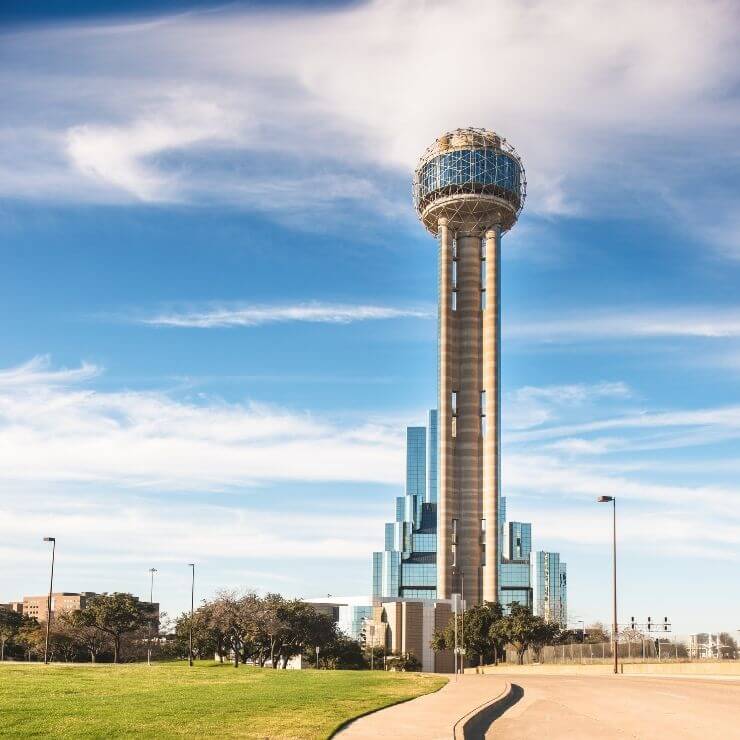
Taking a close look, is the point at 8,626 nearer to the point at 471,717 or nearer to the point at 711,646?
the point at 711,646

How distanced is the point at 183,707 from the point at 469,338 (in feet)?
437

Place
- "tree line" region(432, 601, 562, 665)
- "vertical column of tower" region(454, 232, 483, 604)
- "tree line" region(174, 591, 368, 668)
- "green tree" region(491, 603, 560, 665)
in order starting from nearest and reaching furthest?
"tree line" region(174, 591, 368, 668) < "green tree" region(491, 603, 560, 665) < "tree line" region(432, 601, 562, 665) < "vertical column of tower" region(454, 232, 483, 604)

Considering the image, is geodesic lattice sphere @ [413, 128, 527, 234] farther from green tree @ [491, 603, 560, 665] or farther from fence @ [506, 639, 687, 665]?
fence @ [506, 639, 687, 665]

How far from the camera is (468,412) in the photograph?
15262 cm

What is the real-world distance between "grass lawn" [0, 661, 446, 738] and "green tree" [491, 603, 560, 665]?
66.2 meters

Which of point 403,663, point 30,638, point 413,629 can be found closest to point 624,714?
point 30,638

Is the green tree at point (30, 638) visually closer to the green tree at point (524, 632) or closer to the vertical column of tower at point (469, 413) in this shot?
the green tree at point (524, 632)

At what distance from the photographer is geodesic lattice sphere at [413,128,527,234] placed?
513 feet

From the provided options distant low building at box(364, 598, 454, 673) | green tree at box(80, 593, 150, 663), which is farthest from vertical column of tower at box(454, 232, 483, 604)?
green tree at box(80, 593, 150, 663)

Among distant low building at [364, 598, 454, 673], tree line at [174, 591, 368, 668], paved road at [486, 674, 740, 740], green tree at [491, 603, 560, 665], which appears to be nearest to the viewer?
paved road at [486, 674, 740, 740]

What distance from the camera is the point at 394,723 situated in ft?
68.3

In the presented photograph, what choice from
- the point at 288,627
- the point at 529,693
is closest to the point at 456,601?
the point at 288,627

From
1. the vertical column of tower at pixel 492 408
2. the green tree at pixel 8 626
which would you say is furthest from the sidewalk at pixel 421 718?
the vertical column of tower at pixel 492 408

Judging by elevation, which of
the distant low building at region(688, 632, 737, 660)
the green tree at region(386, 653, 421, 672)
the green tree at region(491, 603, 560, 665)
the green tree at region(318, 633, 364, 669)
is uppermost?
the distant low building at region(688, 632, 737, 660)
